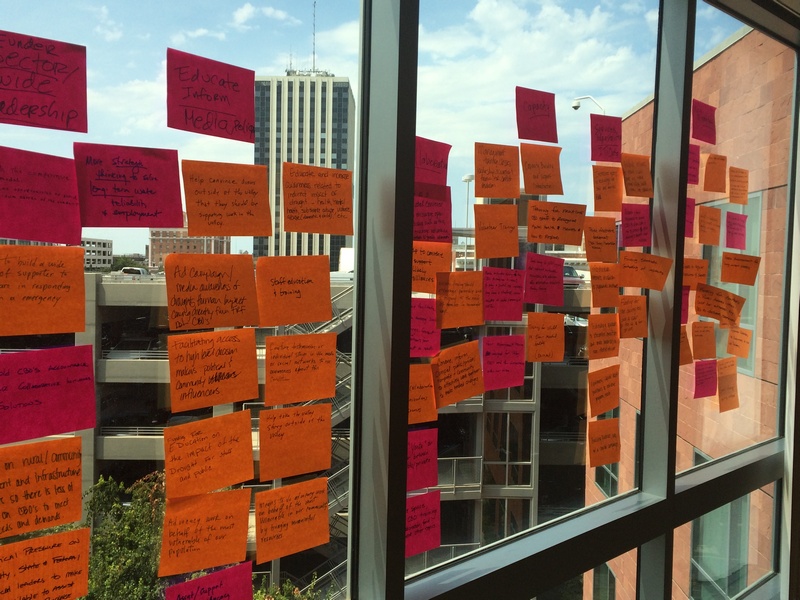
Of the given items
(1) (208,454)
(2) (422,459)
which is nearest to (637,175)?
(2) (422,459)

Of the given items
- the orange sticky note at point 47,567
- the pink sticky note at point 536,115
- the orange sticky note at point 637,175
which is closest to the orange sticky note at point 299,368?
the orange sticky note at point 47,567

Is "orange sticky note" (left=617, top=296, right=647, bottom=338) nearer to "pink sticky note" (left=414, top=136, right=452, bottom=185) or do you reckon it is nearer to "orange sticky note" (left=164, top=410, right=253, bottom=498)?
"pink sticky note" (left=414, top=136, right=452, bottom=185)

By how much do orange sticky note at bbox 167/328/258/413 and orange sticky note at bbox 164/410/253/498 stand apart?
41 mm

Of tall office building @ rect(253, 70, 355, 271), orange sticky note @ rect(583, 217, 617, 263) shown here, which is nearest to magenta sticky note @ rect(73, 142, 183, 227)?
tall office building @ rect(253, 70, 355, 271)

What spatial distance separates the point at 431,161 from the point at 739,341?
1738mm

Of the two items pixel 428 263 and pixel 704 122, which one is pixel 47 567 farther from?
pixel 704 122

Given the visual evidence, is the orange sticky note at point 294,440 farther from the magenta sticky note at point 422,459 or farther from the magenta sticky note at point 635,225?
the magenta sticky note at point 635,225

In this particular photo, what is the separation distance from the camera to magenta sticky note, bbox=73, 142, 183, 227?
933 mm

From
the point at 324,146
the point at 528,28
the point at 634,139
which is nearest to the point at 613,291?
the point at 634,139

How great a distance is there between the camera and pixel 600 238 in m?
1.82

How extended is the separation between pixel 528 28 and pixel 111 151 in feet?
3.87

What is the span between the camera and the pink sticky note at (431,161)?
1365 mm

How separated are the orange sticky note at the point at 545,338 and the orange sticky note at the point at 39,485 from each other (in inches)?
45.1

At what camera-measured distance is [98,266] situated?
984 millimetres
